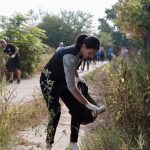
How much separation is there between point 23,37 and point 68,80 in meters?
14.8

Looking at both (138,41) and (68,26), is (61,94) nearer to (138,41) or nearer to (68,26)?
(138,41)

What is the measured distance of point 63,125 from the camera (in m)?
8.26

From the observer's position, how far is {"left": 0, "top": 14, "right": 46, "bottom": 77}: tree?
784 inches

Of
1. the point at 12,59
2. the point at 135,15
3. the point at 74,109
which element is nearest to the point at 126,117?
the point at 74,109

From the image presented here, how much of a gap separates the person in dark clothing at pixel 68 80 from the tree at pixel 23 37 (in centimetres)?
1384

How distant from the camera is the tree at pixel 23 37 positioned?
19922 mm

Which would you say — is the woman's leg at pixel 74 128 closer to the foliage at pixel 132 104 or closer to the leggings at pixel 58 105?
the leggings at pixel 58 105

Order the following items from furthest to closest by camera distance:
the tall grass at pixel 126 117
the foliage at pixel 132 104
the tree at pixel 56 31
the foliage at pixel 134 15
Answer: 1. the tree at pixel 56 31
2. the foliage at pixel 134 15
3. the foliage at pixel 132 104
4. the tall grass at pixel 126 117

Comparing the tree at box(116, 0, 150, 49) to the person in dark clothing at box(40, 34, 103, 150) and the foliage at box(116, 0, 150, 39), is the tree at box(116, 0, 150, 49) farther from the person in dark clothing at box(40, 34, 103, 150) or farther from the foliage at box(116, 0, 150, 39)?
the person in dark clothing at box(40, 34, 103, 150)

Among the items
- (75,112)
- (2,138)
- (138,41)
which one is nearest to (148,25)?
(138,41)

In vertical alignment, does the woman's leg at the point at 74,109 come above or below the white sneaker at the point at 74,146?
above

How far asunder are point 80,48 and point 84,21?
7900cm

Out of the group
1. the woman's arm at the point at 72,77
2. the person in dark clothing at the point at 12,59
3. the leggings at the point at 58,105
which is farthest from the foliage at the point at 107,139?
the person in dark clothing at the point at 12,59

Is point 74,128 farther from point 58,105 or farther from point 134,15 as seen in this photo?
point 134,15
